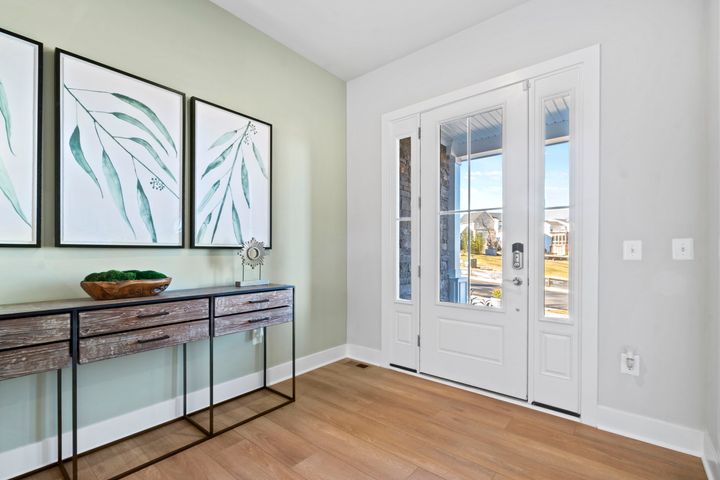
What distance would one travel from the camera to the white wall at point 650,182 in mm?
1950

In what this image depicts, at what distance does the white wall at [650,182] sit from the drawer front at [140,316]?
246 cm

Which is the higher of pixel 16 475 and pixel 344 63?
pixel 344 63

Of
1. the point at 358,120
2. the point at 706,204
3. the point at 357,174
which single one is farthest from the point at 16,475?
the point at 706,204

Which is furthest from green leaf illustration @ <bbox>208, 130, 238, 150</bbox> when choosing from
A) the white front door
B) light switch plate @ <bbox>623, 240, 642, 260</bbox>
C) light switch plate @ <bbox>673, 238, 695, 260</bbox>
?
light switch plate @ <bbox>673, 238, 695, 260</bbox>

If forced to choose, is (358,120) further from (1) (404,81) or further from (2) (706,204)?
(2) (706,204)

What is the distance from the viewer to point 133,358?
7.01ft

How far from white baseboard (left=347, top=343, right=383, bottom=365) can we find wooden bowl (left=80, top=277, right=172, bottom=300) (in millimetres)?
2082

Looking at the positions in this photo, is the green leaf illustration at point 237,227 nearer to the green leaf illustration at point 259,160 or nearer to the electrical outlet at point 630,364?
the green leaf illustration at point 259,160

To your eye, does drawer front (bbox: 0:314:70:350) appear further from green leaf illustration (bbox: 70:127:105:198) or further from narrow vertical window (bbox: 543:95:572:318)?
narrow vertical window (bbox: 543:95:572:318)

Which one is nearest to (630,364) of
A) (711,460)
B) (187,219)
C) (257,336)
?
(711,460)

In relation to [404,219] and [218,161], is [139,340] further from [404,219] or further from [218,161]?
[404,219]

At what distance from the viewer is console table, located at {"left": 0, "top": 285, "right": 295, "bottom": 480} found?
149 cm

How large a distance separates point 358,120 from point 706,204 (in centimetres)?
273

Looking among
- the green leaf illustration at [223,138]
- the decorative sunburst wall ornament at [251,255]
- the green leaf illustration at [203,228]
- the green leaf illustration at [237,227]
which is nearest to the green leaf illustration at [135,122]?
the green leaf illustration at [223,138]
